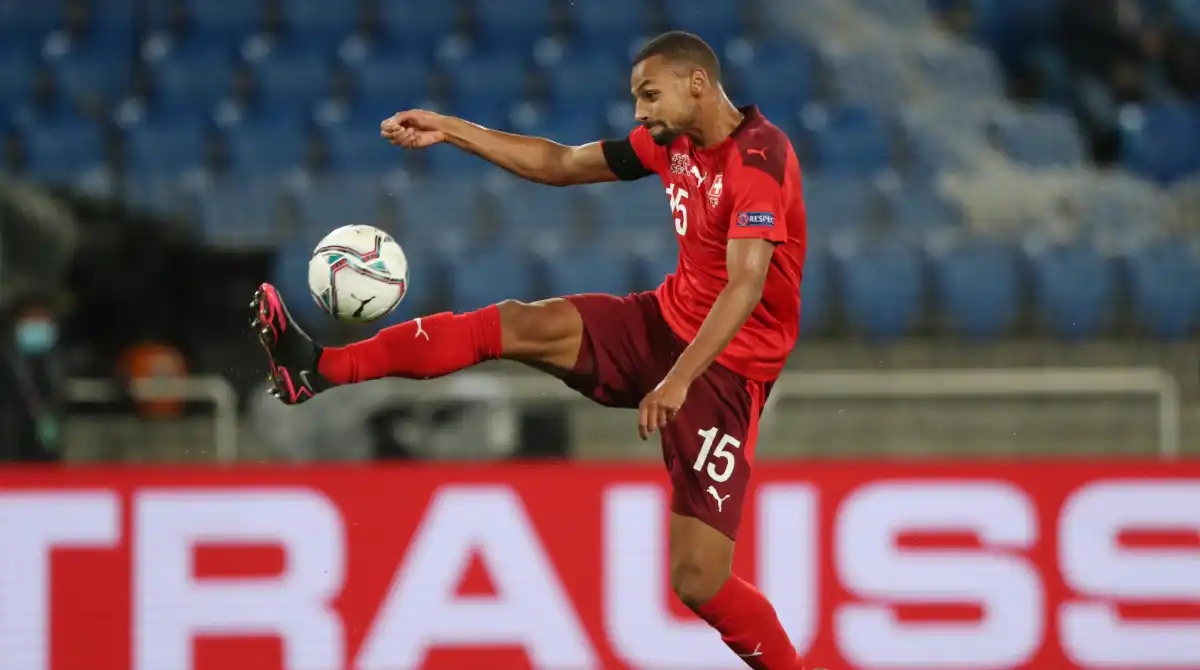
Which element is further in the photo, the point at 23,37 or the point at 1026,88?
the point at 1026,88

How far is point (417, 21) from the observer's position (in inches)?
358

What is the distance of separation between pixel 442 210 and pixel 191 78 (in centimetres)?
191

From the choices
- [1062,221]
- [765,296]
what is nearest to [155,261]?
[765,296]

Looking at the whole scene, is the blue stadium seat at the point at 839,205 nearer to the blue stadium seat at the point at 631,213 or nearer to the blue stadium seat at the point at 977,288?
the blue stadium seat at the point at 977,288

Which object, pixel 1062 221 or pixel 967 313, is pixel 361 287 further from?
pixel 1062 221

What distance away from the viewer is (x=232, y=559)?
527 cm

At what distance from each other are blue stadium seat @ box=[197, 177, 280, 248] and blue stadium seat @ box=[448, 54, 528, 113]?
4.69ft

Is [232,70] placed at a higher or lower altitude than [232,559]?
higher

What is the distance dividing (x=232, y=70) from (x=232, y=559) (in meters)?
4.15

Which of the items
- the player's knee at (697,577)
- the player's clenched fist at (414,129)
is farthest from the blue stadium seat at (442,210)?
the player's knee at (697,577)

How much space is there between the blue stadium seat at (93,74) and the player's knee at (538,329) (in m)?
5.43

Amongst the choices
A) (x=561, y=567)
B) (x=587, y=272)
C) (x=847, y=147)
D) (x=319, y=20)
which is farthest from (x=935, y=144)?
(x=561, y=567)

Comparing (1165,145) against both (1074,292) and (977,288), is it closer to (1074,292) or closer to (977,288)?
(1074,292)

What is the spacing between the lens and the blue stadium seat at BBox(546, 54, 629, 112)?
337 inches
